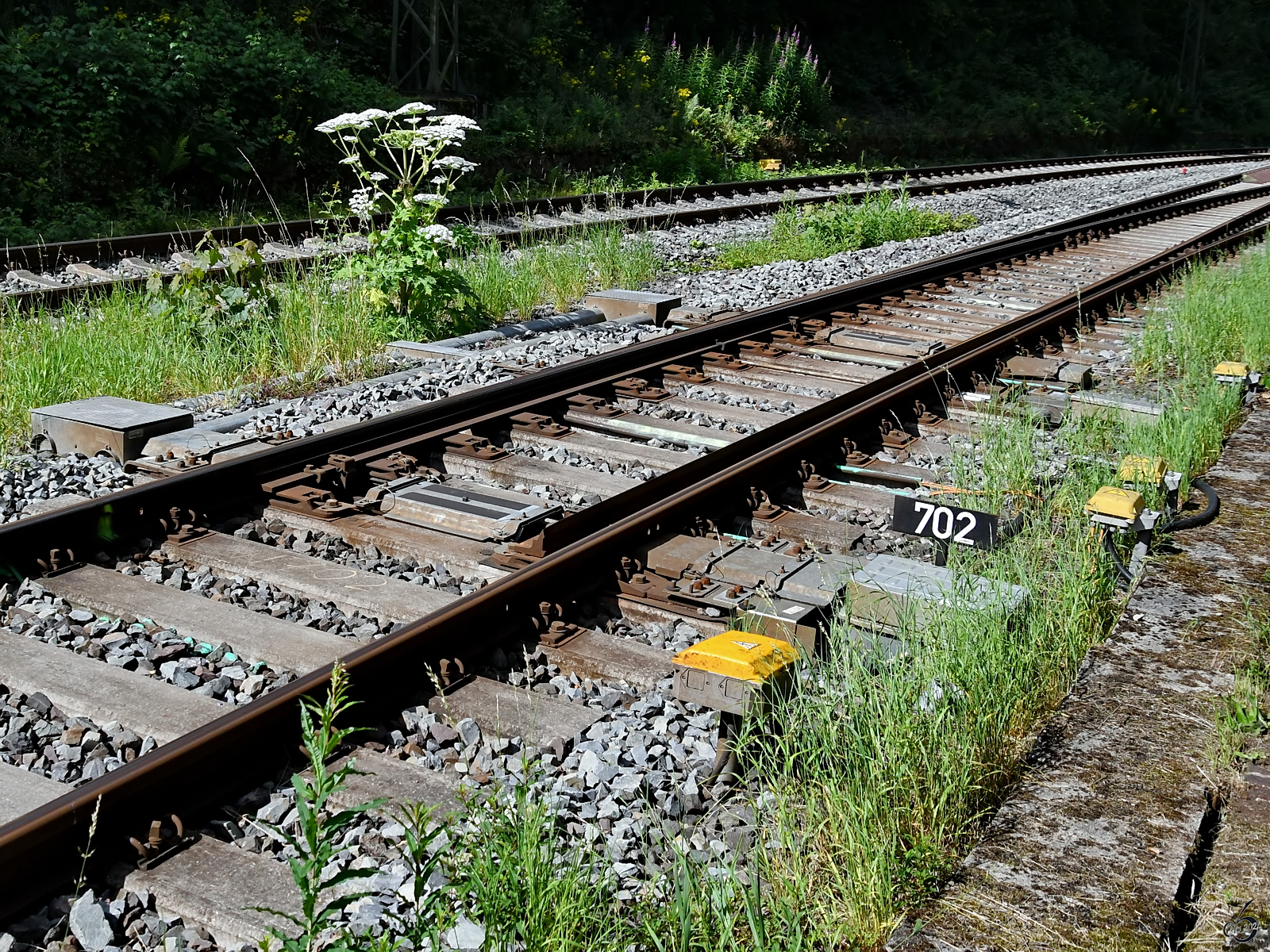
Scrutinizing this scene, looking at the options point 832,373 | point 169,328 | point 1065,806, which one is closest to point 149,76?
point 169,328

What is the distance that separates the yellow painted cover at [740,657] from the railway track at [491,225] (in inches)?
235

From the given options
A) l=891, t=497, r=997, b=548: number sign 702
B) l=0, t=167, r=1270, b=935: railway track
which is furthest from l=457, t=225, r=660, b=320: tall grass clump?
l=891, t=497, r=997, b=548: number sign 702

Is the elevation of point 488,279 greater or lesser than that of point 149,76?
lesser

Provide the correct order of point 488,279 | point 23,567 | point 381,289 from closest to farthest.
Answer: point 23,567 → point 381,289 → point 488,279

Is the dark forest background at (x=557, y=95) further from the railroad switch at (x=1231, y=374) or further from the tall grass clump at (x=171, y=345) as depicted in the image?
the railroad switch at (x=1231, y=374)

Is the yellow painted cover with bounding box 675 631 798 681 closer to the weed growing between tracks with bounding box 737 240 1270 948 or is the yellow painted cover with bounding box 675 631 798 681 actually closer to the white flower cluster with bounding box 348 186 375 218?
the weed growing between tracks with bounding box 737 240 1270 948

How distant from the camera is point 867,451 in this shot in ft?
21.5

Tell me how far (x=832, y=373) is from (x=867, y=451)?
5.63 feet

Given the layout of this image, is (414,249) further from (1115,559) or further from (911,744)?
(911,744)

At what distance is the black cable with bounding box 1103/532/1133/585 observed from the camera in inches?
175

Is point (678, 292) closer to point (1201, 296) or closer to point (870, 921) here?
point (1201, 296)

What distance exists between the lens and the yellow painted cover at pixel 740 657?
3.30 metres

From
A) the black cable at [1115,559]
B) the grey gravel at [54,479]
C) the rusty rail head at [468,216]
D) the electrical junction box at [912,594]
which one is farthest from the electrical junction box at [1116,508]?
the rusty rail head at [468,216]

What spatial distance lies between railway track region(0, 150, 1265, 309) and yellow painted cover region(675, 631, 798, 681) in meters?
5.97
